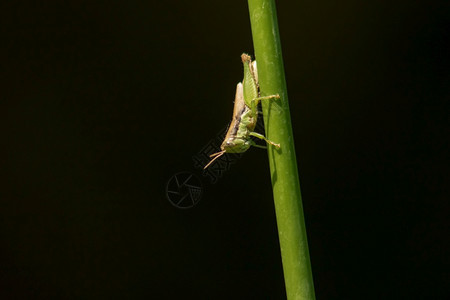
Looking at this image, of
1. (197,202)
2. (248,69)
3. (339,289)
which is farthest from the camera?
(339,289)

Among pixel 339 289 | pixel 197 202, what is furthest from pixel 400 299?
pixel 197 202

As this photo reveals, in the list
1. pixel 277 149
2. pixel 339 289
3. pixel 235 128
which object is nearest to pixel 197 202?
pixel 339 289

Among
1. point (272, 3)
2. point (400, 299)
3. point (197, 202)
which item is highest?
point (272, 3)

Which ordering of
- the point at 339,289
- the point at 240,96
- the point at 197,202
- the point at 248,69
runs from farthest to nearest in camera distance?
the point at 339,289, the point at 197,202, the point at 240,96, the point at 248,69

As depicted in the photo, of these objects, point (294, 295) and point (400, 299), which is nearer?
point (294, 295)

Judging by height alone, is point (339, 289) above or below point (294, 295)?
below

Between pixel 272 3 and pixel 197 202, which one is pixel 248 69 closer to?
pixel 272 3
